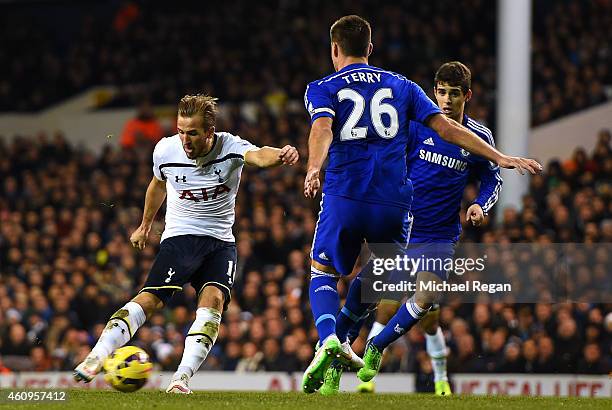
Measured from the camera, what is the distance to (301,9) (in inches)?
920

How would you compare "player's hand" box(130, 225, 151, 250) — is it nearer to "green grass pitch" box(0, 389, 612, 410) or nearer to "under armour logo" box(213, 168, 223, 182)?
"under armour logo" box(213, 168, 223, 182)

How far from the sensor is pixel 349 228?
7.65m

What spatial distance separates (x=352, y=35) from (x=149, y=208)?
2238 millimetres

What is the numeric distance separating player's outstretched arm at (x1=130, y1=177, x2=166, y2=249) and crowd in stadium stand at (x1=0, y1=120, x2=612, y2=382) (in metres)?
4.58

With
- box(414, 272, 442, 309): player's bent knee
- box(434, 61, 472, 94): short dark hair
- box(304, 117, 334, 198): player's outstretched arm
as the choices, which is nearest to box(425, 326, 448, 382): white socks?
box(414, 272, 442, 309): player's bent knee

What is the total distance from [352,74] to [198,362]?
2.34m

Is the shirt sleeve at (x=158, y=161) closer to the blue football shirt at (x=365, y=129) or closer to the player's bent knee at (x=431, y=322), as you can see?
the blue football shirt at (x=365, y=129)

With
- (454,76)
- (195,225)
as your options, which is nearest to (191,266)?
(195,225)

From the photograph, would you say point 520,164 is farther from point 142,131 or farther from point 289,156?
point 142,131

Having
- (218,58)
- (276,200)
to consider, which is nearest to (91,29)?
(218,58)

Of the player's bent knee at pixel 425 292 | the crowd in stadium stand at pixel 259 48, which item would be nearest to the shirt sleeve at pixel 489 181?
the player's bent knee at pixel 425 292

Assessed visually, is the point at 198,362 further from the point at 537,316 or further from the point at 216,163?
the point at 537,316

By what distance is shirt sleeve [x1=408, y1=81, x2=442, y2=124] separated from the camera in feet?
25.3

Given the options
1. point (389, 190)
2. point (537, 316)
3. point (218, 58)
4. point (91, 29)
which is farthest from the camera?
point (91, 29)
